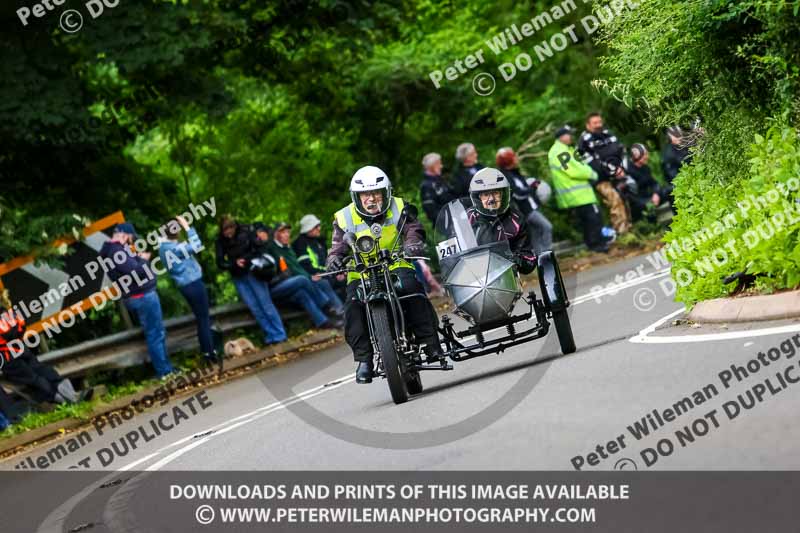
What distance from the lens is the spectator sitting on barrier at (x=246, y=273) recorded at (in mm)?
21297

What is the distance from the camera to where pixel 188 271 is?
20406 millimetres

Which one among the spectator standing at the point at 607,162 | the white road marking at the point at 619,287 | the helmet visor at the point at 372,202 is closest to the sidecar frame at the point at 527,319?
the helmet visor at the point at 372,202

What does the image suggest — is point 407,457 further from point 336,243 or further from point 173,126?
point 173,126

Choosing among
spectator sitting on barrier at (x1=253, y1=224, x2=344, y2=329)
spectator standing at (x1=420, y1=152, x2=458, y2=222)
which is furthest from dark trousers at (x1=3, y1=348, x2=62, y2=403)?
spectator standing at (x1=420, y1=152, x2=458, y2=222)

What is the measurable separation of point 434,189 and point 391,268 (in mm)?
9725

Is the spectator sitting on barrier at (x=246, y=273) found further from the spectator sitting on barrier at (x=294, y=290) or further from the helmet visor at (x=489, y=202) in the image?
the helmet visor at (x=489, y=202)

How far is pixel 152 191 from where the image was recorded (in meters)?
23.9

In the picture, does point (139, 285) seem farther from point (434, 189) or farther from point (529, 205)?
point (529, 205)

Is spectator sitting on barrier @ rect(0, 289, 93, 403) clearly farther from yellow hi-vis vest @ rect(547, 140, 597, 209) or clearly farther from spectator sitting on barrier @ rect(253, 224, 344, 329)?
yellow hi-vis vest @ rect(547, 140, 597, 209)

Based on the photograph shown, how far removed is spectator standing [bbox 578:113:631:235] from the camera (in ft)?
83.5

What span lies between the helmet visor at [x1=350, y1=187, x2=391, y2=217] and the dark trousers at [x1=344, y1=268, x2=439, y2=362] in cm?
57

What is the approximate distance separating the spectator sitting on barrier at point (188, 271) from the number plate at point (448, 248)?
7.38 m

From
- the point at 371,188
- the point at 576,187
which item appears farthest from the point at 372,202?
the point at 576,187
